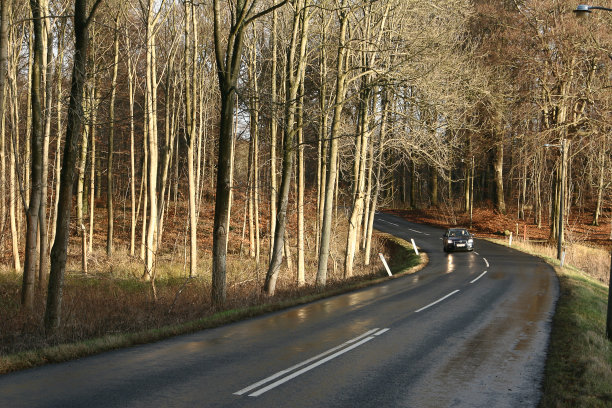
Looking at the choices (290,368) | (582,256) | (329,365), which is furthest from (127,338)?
(582,256)

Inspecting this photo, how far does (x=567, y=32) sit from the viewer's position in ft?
116

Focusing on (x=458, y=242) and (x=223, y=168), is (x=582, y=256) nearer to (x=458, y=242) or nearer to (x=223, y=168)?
(x=458, y=242)

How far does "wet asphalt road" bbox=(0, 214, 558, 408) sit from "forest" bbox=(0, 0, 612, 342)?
322 cm

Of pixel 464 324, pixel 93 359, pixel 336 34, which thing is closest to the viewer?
pixel 93 359

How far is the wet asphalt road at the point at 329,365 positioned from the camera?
22.3 ft

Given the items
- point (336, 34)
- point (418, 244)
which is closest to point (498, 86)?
point (418, 244)

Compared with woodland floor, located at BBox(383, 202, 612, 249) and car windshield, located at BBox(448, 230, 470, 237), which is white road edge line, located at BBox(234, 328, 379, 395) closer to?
car windshield, located at BBox(448, 230, 470, 237)

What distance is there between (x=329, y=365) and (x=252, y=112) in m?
17.5

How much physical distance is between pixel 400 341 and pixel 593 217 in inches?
1940

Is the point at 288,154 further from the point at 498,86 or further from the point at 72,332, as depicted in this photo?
the point at 498,86

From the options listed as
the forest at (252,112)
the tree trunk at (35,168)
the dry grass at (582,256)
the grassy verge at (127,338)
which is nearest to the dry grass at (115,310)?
the grassy verge at (127,338)

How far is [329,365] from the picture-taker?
28.1 ft

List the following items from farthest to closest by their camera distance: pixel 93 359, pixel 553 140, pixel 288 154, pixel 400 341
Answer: pixel 553 140
pixel 288 154
pixel 400 341
pixel 93 359

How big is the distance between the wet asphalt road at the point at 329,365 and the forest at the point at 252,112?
3.22m
